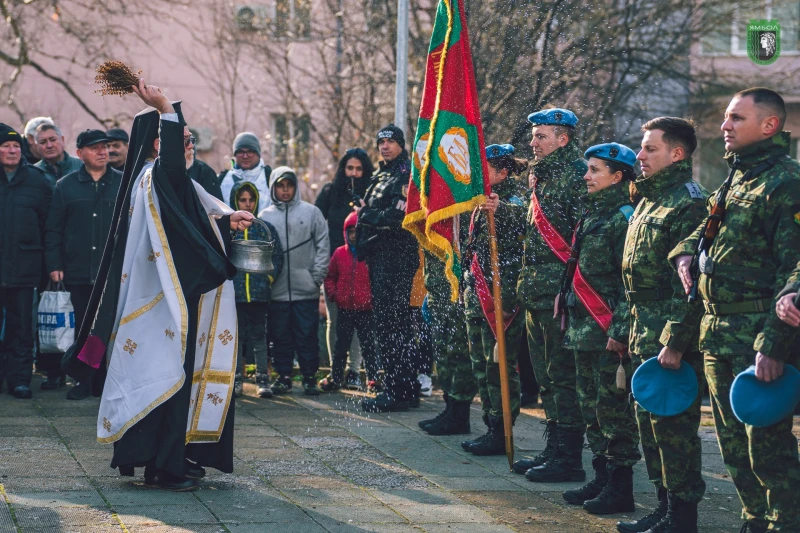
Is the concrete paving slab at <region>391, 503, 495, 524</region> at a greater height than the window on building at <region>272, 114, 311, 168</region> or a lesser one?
lesser

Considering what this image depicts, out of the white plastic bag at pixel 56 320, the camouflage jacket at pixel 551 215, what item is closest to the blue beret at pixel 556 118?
the camouflage jacket at pixel 551 215

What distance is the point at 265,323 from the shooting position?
10.4m

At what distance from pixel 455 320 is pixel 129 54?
49.5 feet

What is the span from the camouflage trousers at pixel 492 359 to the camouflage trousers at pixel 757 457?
8.52 ft

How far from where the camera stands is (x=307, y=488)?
657cm

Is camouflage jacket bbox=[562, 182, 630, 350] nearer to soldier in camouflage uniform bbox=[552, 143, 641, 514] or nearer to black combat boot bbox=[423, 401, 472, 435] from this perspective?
soldier in camouflage uniform bbox=[552, 143, 641, 514]

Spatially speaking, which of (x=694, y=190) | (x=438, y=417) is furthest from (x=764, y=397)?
(x=438, y=417)

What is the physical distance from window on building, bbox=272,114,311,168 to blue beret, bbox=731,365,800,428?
14.1m

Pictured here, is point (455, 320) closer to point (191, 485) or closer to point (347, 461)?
point (347, 461)

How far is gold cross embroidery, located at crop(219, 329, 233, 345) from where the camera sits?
666cm

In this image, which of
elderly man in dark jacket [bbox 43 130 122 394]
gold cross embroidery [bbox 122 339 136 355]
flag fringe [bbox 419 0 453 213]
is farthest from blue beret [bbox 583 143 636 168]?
elderly man in dark jacket [bbox 43 130 122 394]

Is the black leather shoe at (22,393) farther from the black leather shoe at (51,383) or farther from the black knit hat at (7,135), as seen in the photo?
the black knit hat at (7,135)

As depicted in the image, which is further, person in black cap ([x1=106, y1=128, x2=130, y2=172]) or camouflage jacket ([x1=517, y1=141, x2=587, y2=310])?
person in black cap ([x1=106, y1=128, x2=130, y2=172])

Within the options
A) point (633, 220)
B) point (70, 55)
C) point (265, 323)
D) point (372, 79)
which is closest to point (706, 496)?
point (633, 220)
